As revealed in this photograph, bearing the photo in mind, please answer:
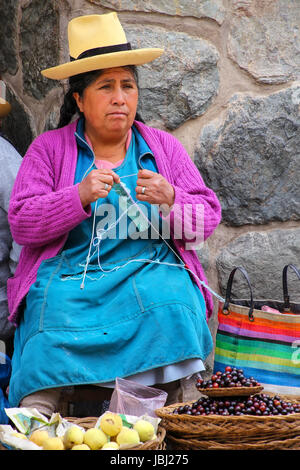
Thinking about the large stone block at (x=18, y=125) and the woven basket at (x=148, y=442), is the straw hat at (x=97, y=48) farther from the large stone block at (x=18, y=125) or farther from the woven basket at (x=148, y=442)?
the woven basket at (x=148, y=442)

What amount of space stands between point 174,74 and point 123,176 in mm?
660

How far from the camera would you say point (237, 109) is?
3.41m

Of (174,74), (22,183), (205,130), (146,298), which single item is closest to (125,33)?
(174,74)

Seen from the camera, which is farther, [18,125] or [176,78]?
[18,125]

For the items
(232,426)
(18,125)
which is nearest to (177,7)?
(18,125)

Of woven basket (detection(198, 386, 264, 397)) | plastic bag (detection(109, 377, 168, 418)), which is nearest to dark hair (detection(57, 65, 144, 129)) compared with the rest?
plastic bag (detection(109, 377, 168, 418))

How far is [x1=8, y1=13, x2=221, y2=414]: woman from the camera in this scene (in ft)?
8.75

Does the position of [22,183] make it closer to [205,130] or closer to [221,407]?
[205,130]

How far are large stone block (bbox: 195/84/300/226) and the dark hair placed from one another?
1.32 ft

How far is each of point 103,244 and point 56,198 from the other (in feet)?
0.91

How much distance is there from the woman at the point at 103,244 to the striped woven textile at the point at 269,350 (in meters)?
0.15

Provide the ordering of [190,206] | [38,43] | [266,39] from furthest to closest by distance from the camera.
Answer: [38,43], [266,39], [190,206]

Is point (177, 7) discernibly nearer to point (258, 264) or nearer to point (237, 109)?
point (237, 109)

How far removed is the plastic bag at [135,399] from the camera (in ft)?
8.28
